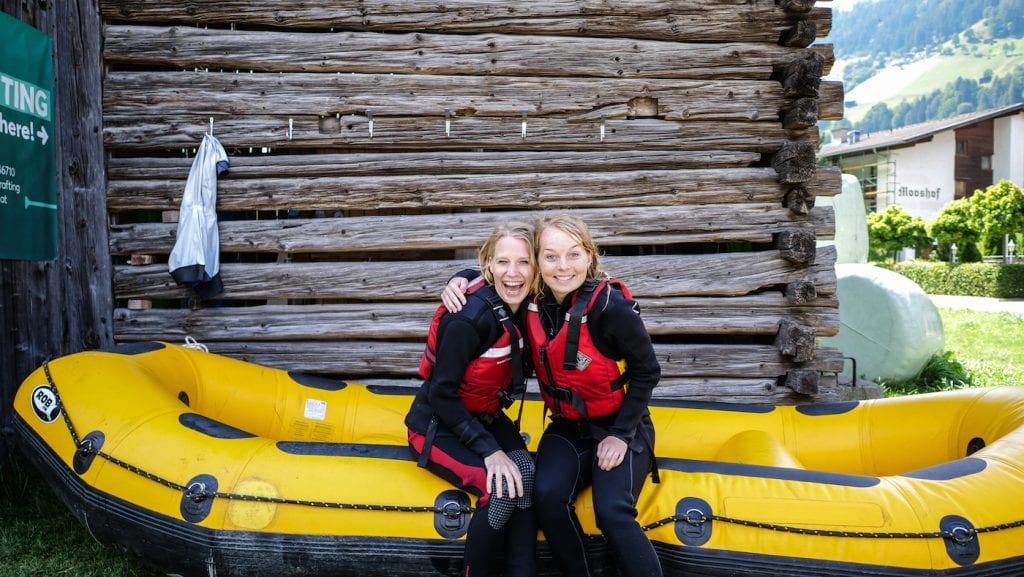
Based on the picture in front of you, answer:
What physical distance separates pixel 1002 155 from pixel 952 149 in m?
3.00

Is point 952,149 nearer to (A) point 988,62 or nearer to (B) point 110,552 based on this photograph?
(B) point 110,552

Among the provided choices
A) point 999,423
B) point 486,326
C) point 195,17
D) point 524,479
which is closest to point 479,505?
point 524,479

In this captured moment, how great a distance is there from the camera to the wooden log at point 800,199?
16.7ft

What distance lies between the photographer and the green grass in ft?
10.9

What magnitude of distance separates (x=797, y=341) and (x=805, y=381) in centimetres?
30

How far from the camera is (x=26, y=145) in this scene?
13.8 ft

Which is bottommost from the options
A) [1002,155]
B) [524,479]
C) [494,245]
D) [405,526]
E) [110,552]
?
[110,552]

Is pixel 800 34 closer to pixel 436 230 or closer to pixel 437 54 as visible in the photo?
pixel 437 54

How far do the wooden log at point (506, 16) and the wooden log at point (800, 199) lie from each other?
1162 mm

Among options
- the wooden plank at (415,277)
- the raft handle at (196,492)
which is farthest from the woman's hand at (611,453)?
the wooden plank at (415,277)

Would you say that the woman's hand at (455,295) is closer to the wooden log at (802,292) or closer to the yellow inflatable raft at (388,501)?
the yellow inflatable raft at (388,501)

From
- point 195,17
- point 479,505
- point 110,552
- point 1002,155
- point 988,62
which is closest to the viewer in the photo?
point 479,505

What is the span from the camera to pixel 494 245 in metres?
2.96

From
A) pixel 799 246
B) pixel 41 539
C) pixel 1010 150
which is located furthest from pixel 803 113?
pixel 1010 150
